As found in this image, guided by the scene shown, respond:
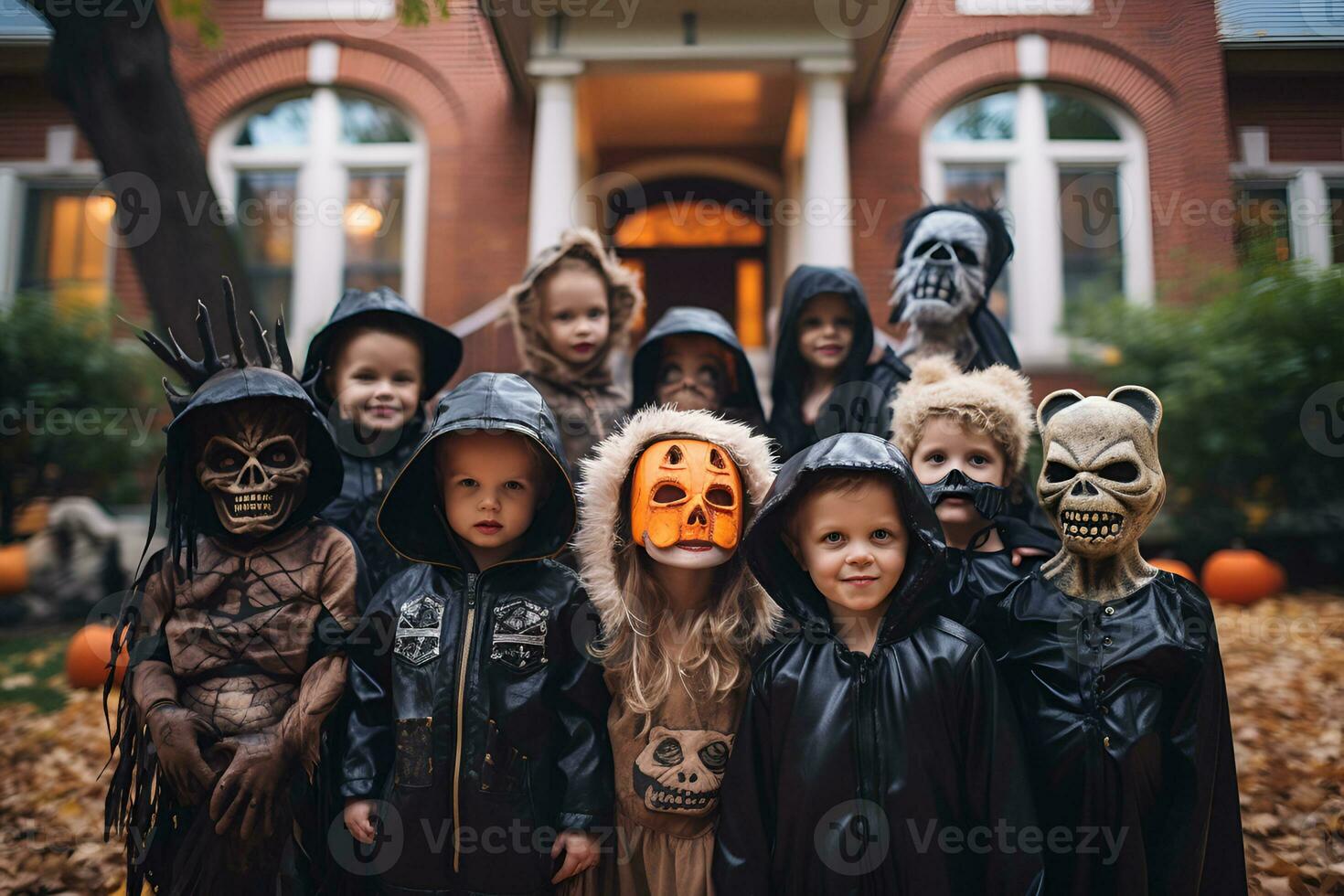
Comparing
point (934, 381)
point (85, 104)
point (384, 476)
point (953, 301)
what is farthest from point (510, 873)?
point (85, 104)

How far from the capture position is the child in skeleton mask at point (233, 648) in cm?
283

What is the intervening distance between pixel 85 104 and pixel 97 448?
4.71m

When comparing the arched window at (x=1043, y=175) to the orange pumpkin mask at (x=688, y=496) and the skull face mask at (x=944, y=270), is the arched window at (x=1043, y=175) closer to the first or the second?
the skull face mask at (x=944, y=270)

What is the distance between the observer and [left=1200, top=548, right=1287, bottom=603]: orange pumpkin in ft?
25.5

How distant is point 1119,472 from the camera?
2.73 metres

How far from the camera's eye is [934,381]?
11.6ft

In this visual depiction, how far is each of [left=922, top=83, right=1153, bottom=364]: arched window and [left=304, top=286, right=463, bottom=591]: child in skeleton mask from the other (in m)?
8.21

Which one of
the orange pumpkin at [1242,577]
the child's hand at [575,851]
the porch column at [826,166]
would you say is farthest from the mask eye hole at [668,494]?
the orange pumpkin at [1242,577]

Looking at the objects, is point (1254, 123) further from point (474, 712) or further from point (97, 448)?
point (97, 448)

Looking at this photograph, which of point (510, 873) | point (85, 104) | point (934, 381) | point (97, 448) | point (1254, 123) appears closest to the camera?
point (510, 873)

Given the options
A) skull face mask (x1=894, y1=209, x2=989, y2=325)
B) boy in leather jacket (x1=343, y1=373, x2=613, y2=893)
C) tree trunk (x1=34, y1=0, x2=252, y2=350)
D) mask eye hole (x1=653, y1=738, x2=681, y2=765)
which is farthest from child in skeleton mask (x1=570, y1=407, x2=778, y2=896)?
tree trunk (x1=34, y1=0, x2=252, y2=350)

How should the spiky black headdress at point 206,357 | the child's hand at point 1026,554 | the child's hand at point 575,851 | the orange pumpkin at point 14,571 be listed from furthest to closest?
the orange pumpkin at point 14,571 < the child's hand at point 1026,554 < the spiky black headdress at point 206,357 < the child's hand at point 575,851

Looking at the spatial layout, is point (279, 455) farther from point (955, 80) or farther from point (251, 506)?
point (955, 80)

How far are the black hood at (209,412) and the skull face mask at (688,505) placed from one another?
119 cm
